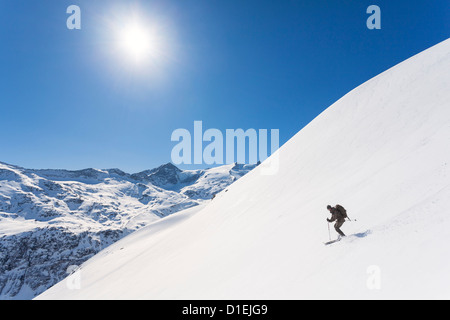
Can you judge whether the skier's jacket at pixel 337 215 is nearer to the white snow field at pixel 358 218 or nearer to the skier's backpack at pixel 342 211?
the skier's backpack at pixel 342 211

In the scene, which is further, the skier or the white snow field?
the skier

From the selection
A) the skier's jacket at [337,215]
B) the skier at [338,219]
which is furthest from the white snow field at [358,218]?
the skier's jacket at [337,215]

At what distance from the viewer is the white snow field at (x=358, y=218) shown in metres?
6.40

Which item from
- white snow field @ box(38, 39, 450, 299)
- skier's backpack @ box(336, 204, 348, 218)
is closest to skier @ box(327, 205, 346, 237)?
skier's backpack @ box(336, 204, 348, 218)

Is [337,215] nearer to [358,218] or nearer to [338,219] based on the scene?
[338,219]

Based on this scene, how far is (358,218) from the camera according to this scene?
10.1m

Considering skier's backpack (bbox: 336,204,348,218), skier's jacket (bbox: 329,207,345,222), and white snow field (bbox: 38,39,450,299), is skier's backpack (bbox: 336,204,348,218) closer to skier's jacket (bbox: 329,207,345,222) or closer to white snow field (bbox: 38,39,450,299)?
skier's jacket (bbox: 329,207,345,222)

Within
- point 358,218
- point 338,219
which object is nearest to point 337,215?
point 338,219

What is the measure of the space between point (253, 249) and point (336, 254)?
205 inches

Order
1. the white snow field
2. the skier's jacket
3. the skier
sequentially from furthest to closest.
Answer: the skier's jacket → the skier → the white snow field

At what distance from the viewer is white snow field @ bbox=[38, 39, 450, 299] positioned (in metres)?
6.40

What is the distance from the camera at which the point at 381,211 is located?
948 cm

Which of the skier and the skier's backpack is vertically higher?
the skier's backpack
